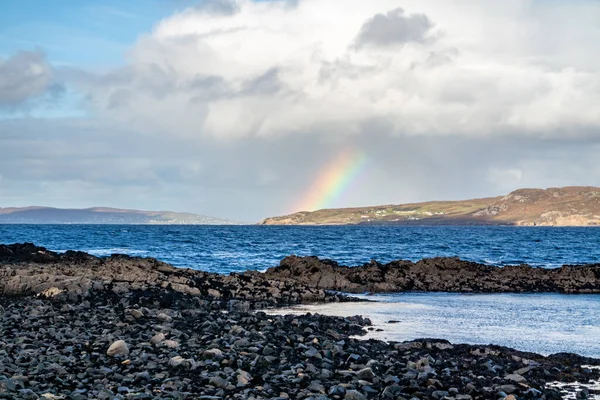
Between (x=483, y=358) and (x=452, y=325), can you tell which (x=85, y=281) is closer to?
(x=452, y=325)

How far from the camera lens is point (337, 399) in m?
10.8

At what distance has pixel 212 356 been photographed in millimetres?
13297

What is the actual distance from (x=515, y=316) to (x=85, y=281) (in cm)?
1578

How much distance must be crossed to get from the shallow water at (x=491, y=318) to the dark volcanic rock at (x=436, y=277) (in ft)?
6.97

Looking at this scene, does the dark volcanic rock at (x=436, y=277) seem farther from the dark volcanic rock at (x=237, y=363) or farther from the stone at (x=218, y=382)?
the stone at (x=218, y=382)

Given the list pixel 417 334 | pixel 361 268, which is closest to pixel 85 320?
pixel 417 334

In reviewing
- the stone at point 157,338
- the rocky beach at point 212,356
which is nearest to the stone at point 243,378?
the rocky beach at point 212,356

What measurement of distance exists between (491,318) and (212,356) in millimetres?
13556

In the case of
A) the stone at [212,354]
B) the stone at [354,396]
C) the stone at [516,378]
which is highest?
the stone at [212,354]

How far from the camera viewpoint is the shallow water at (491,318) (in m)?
18.7

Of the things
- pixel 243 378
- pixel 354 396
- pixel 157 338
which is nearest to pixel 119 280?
pixel 157 338

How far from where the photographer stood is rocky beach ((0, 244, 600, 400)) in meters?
11.3

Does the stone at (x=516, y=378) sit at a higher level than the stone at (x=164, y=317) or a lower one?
lower

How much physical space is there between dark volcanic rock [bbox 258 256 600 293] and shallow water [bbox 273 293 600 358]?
2.13 metres
